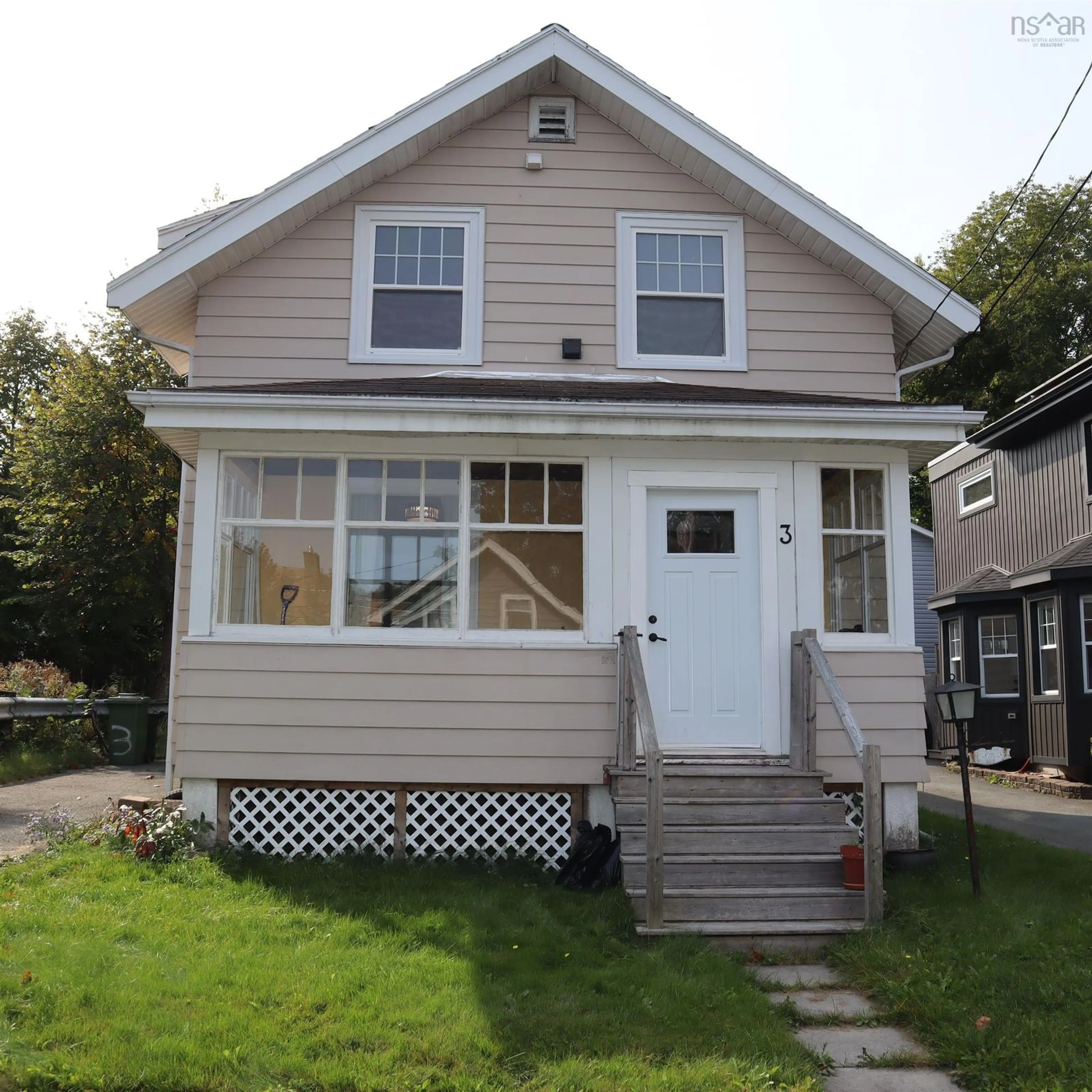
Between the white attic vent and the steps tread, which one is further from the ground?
the white attic vent

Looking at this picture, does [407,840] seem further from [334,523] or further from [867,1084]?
[867,1084]

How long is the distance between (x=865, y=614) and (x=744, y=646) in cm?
105

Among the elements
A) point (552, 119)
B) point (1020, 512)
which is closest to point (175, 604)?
point (552, 119)

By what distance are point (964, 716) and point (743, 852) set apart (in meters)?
1.78

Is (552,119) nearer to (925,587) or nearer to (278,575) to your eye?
(278,575)

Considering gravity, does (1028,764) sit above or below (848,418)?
below

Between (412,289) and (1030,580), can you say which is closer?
(412,289)

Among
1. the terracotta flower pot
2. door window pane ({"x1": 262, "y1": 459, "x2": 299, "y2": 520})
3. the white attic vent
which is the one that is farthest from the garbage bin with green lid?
the terracotta flower pot

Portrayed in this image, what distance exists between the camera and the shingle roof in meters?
8.28

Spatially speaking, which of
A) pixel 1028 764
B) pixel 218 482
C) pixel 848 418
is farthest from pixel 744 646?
pixel 1028 764

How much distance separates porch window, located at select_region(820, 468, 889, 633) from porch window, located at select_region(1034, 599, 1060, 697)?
26.8ft

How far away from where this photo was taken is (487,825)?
334 inches

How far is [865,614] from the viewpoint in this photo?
8.83 meters

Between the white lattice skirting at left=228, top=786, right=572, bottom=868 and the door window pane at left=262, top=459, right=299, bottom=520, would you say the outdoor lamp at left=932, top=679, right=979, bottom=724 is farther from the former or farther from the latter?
the door window pane at left=262, top=459, right=299, bottom=520
